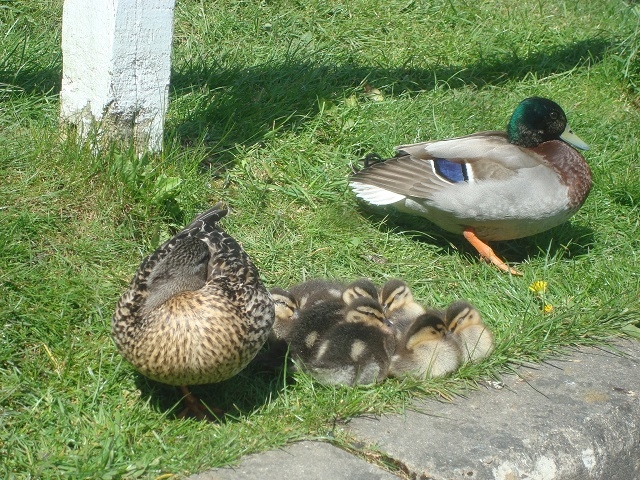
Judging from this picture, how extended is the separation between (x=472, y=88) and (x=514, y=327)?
2822 mm

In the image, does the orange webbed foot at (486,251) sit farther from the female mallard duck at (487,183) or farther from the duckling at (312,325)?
the duckling at (312,325)

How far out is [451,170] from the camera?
5578mm

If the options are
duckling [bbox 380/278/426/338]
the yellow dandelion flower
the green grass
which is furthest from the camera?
the yellow dandelion flower

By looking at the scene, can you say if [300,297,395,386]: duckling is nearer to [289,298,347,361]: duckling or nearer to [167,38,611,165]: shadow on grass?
[289,298,347,361]: duckling

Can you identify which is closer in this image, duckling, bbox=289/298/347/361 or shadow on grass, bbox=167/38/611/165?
duckling, bbox=289/298/347/361

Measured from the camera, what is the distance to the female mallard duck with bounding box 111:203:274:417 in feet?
11.9

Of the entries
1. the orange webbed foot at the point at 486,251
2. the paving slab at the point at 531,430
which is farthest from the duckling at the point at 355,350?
the orange webbed foot at the point at 486,251

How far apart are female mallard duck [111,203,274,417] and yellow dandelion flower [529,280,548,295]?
182 cm

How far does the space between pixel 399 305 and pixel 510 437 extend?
100 cm

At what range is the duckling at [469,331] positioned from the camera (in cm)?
436

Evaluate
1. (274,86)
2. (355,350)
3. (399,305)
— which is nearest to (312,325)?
(355,350)

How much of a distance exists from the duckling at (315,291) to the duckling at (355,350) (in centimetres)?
26

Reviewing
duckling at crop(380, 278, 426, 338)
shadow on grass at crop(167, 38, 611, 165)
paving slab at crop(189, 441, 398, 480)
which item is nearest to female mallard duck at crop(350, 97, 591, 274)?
shadow on grass at crop(167, 38, 611, 165)

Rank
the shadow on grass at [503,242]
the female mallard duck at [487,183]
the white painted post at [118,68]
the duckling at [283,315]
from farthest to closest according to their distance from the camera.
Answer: the shadow on grass at [503,242]
the female mallard duck at [487,183]
the white painted post at [118,68]
the duckling at [283,315]
